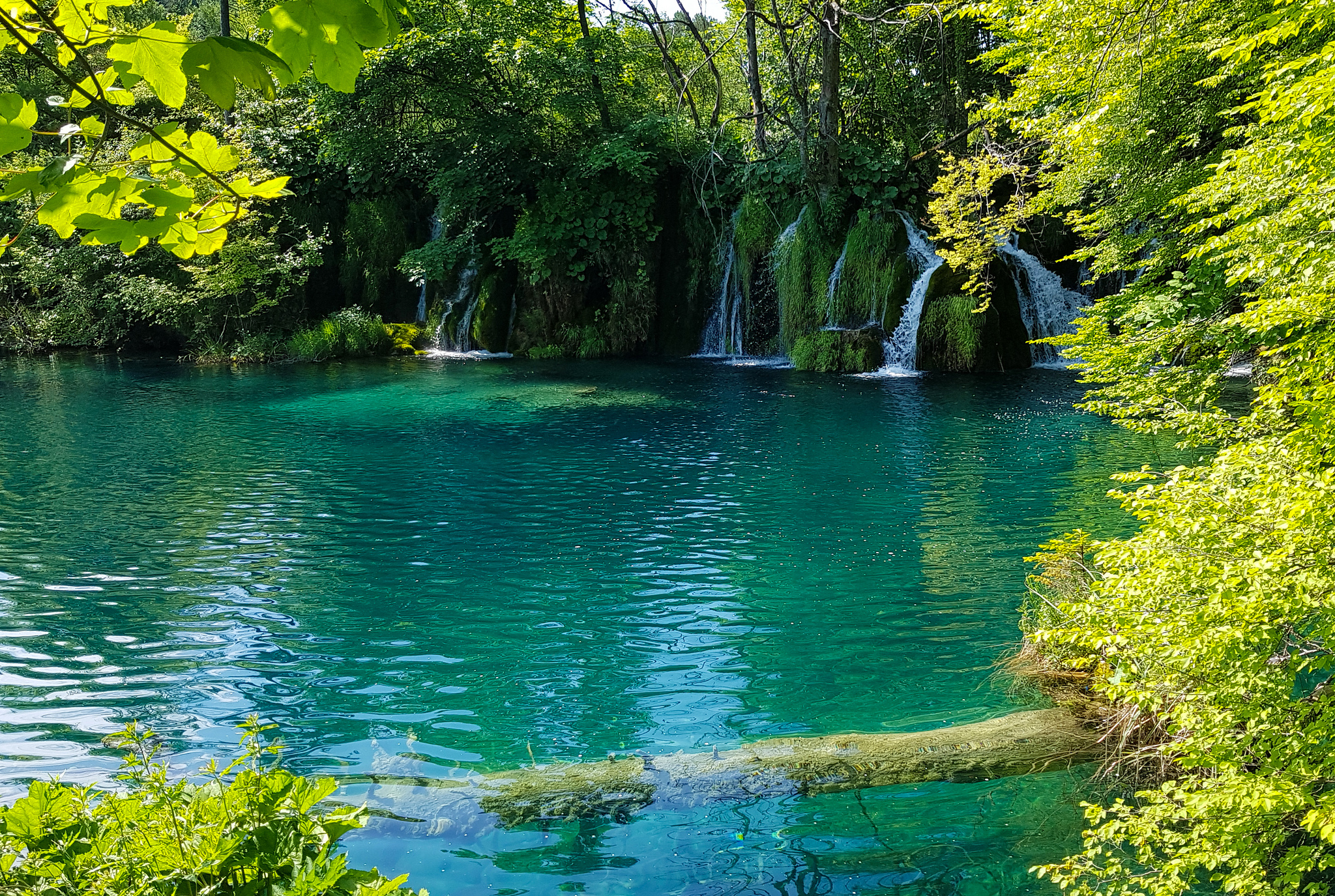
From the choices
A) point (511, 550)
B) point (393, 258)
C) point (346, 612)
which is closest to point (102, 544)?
point (346, 612)

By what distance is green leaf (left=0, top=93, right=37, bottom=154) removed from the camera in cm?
161

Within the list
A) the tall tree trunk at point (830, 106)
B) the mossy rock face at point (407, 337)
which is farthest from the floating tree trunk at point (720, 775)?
the mossy rock face at point (407, 337)

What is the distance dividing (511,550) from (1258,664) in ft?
21.5

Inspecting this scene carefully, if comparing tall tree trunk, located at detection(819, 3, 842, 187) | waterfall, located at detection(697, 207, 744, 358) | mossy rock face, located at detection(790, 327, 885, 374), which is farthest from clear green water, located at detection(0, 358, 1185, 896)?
waterfall, located at detection(697, 207, 744, 358)

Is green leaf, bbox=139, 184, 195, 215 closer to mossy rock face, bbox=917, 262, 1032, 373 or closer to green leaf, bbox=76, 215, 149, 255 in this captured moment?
green leaf, bbox=76, 215, 149, 255

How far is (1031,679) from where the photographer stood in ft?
20.2

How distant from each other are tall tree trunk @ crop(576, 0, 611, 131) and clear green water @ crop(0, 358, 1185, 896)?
11413 mm

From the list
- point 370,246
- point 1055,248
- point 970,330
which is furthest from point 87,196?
point 370,246

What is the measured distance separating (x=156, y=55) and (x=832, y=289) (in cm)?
2040

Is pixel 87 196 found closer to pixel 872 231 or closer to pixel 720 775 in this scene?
pixel 720 775

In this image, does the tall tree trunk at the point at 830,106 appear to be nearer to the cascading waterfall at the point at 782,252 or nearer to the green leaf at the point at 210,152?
the cascading waterfall at the point at 782,252

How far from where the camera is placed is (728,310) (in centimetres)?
2370

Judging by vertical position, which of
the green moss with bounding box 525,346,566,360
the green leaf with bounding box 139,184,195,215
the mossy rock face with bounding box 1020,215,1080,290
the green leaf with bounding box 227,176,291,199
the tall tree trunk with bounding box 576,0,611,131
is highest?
the tall tree trunk with bounding box 576,0,611,131

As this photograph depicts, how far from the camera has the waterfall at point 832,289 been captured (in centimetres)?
2117
